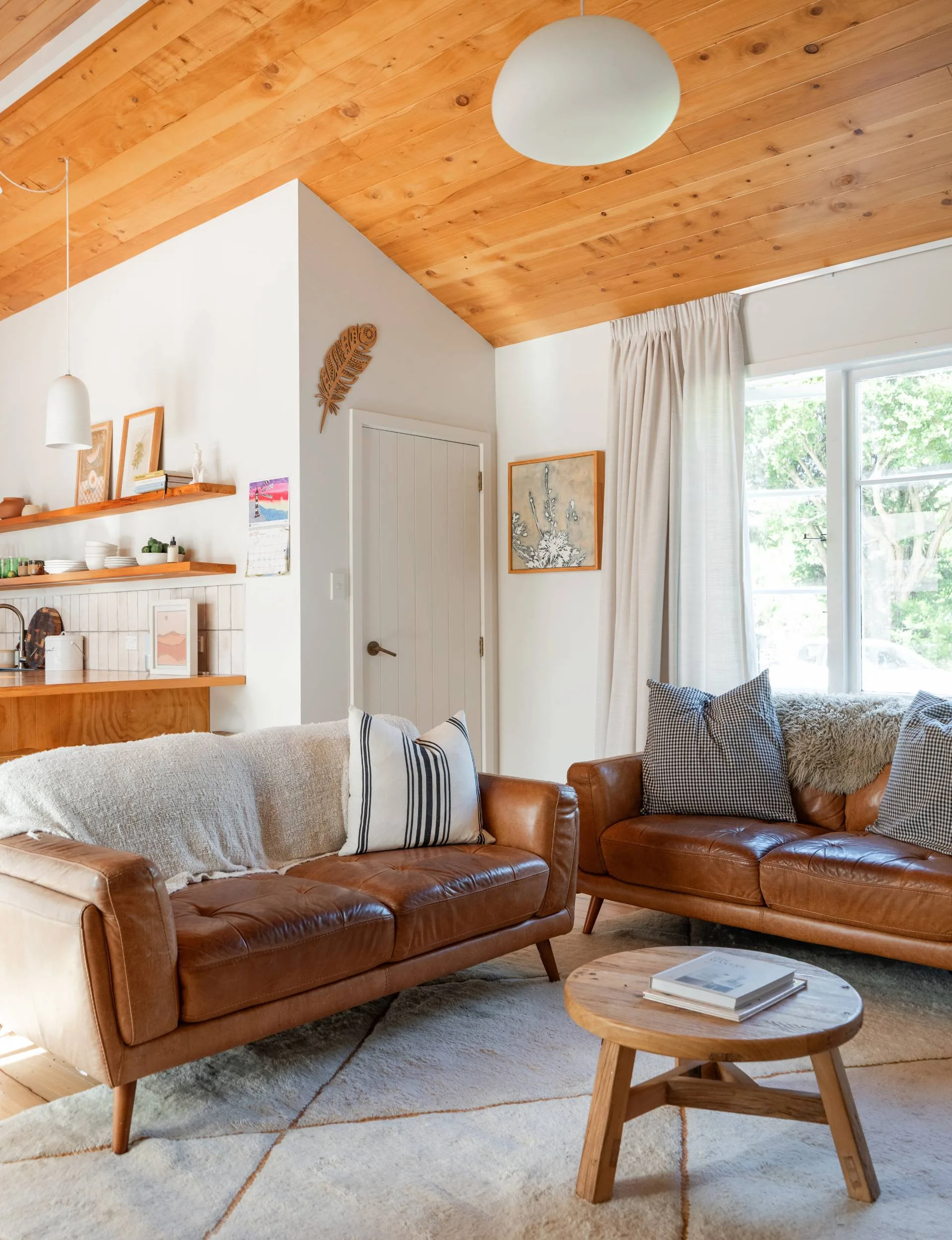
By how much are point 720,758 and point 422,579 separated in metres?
1.87

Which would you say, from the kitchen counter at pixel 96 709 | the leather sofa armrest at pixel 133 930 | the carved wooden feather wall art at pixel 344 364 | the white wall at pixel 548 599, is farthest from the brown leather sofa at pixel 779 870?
the carved wooden feather wall art at pixel 344 364

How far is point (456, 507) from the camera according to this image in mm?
5133

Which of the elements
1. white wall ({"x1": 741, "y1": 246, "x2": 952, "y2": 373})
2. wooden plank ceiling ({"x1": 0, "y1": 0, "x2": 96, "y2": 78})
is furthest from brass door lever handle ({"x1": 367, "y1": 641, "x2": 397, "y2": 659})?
wooden plank ceiling ({"x1": 0, "y1": 0, "x2": 96, "y2": 78})

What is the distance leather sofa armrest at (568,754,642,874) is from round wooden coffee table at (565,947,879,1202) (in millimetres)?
1331

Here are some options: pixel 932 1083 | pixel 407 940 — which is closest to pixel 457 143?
pixel 407 940

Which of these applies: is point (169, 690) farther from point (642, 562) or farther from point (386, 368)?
point (642, 562)

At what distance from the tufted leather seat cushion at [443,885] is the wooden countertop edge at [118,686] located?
1421mm

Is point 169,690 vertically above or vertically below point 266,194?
below

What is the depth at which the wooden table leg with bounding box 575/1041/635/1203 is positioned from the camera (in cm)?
196

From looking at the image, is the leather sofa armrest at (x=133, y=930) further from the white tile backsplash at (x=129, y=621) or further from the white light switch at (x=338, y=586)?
the white tile backsplash at (x=129, y=621)

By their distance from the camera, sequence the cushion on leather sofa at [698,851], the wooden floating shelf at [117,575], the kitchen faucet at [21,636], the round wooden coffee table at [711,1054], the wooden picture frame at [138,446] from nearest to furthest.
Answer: the round wooden coffee table at [711,1054] → the cushion on leather sofa at [698,851] → the wooden floating shelf at [117,575] → the wooden picture frame at [138,446] → the kitchen faucet at [21,636]

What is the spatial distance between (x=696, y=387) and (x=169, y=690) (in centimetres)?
260

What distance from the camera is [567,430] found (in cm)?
504

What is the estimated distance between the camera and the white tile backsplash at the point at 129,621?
4.71m
